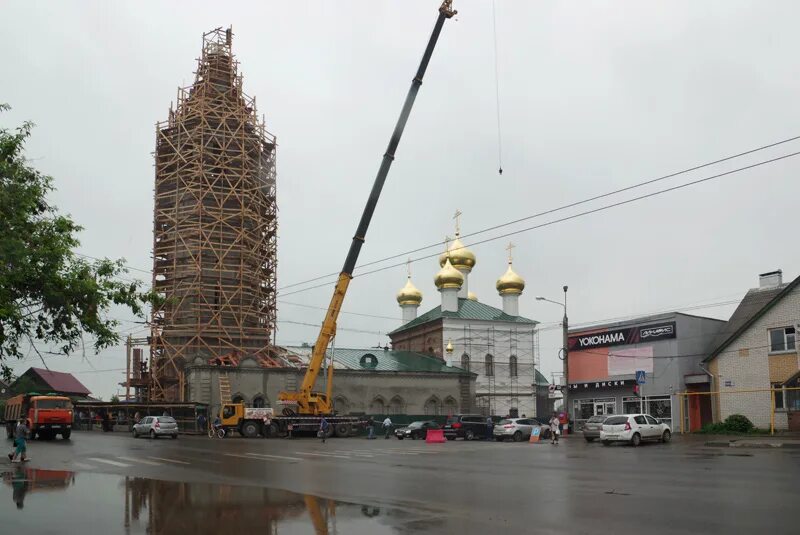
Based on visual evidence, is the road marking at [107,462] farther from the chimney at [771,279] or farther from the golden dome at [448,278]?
the golden dome at [448,278]

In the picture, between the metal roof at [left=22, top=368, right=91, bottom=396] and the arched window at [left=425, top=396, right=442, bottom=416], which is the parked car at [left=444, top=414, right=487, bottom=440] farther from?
the metal roof at [left=22, top=368, right=91, bottom=396]

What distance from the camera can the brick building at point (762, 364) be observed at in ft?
139

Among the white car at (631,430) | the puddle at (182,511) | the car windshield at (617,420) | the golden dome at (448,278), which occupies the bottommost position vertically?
the white car at (631,430)

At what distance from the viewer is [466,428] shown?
4825 cm

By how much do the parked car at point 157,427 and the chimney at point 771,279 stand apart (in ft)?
119

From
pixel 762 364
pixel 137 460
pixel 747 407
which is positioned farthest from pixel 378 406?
pixel 137 460

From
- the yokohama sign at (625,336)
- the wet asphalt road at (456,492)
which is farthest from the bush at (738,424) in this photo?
the wet asphalt road at (456,492)

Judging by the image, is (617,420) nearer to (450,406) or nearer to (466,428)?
(466,428)

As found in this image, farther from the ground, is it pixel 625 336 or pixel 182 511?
pixel 625 336

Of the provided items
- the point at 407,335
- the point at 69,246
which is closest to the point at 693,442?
the point at 69,246

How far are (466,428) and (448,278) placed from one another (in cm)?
2754

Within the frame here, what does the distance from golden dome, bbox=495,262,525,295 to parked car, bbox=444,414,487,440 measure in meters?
30.2

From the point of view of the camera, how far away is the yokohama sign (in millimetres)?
50219

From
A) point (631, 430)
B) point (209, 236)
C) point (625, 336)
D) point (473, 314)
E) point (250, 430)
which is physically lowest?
point (250, 430)
